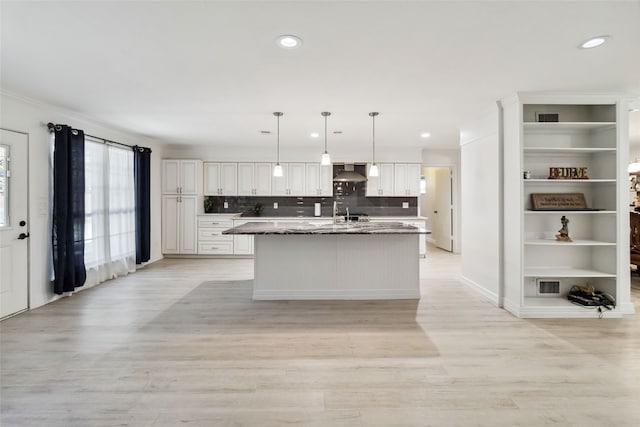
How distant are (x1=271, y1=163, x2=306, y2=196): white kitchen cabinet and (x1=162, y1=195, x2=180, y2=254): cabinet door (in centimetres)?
208

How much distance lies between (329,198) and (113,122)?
440 cm

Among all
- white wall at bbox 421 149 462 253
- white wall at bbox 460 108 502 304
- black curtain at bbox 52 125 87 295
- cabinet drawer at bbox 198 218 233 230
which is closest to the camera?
white wall at bbox 460 108 502 304

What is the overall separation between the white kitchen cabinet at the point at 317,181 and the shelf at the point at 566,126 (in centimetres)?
419

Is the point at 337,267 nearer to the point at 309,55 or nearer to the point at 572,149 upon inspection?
the point at 309,55

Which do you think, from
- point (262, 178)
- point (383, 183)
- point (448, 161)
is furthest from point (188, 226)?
point (448, 161)

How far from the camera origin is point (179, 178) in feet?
22.5

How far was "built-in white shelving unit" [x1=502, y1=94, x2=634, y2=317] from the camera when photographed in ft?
11.3

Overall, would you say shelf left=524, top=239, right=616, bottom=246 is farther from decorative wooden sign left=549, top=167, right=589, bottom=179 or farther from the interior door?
the interior door

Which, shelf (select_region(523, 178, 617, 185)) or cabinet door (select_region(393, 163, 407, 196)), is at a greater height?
cabinet door (select_region(393, 163, 407, 196))

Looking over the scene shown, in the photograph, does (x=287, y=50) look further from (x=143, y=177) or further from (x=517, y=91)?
(x=143, y=177)

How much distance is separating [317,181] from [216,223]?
2371 mm

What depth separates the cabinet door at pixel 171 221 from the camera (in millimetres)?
6848

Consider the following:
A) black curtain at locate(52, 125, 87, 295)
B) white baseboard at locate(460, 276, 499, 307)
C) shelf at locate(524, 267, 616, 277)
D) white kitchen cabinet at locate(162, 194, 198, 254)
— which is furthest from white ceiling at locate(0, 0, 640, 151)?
white kitchen cabinet at locate(162, 194, 198, 254)

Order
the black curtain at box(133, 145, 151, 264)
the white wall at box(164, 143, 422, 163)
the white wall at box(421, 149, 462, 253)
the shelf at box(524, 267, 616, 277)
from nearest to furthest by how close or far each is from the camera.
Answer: the shelf at box(524, 267, 616, 277)
the black curtain at box(133, 145, 151, 264)
the white wall at box(164, 143, 422, 163)
the white wall at box(421, 149, 462, 253)
